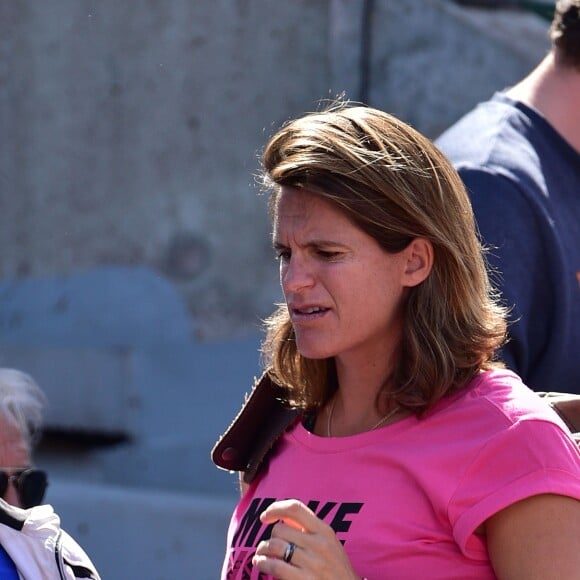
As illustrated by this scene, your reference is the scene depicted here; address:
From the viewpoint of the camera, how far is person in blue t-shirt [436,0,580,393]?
2.42 metres

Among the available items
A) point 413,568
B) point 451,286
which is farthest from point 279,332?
point 413,568

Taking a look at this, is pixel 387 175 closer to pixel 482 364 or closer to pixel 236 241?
pixel 482 364

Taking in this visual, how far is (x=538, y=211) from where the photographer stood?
2.44 metres

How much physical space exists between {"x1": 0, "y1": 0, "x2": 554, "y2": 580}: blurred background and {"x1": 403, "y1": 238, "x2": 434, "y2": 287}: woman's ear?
3639mm

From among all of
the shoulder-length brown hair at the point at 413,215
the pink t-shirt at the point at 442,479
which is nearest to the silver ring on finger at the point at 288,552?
the pink t-shirt at the point at 442,479

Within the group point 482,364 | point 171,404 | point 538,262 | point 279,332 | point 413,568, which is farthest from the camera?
point 171,404

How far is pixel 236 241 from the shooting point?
5.65 metres

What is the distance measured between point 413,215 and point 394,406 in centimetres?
30

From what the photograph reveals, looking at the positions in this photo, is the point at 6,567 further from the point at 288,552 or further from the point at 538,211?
the point at 538,211

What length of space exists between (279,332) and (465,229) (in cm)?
43

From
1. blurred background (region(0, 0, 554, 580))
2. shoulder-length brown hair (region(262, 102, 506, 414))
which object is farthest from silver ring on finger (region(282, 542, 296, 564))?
blurred background (region(0, 0, 554, 580))

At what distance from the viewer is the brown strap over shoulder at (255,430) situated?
210cm

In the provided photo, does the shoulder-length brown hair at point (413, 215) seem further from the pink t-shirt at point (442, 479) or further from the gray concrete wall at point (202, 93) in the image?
the gray concrete wall at point (202, 93)

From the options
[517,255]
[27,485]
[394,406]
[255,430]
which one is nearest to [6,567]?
[27,485]
